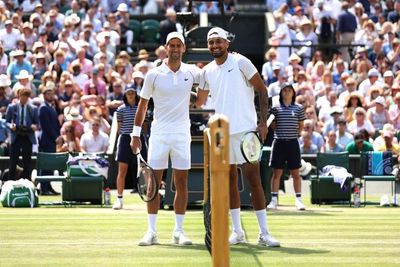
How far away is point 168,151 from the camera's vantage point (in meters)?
15.9

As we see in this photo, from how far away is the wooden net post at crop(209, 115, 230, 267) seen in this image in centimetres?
1134

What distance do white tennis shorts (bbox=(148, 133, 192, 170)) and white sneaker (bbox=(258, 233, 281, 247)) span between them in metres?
1.13

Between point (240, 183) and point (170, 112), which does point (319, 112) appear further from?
point (170, 112)

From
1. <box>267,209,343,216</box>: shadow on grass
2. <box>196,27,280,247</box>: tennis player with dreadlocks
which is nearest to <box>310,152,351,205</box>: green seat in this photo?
<box>267,209,343,216</box>: shadow on grass

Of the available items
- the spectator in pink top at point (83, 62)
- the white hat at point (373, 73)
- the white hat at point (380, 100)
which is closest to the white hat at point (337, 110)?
the white hat at point (380, 100)

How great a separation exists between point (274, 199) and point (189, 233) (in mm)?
4774

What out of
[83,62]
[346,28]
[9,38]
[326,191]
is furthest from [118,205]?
[346,28]

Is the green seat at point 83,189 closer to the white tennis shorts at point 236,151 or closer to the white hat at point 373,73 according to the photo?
the white tennis shorts at point 236,151

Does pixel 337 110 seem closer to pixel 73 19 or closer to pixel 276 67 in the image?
pixel 276 67

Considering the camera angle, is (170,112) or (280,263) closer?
(280,263)

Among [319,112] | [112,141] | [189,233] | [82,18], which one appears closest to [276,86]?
[319,112]

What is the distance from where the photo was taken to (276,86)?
29125 mm

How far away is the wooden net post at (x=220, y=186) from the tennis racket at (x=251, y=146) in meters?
3.60

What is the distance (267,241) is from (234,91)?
163cm
